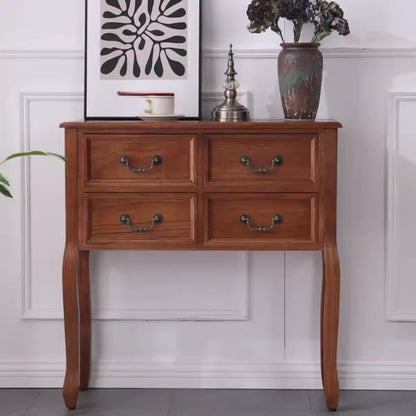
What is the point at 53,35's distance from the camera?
9.39 ft

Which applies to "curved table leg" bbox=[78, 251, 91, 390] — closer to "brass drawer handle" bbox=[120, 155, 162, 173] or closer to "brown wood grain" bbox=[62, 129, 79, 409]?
"brown wood grain" bbox=[62, 129, 79, 409]

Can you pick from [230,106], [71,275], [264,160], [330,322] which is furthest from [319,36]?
[71,275]

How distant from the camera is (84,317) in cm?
286

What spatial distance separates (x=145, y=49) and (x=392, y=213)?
0.92 meters

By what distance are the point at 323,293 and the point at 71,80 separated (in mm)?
1022

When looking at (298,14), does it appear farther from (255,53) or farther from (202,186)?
(202,186)

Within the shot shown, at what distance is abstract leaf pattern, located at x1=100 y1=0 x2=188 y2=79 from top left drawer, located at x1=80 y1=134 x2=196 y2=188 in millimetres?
357

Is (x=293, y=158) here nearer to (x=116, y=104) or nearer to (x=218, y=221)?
(x=218, y=221)

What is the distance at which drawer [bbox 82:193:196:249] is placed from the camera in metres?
2.54

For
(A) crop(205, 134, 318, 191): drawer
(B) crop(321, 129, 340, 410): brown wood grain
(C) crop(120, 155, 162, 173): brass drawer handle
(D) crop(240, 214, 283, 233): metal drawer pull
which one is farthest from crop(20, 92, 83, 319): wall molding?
(B) crop(321, 129, 340, 410): brown wood grain

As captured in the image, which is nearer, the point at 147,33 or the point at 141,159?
the point at 141,159

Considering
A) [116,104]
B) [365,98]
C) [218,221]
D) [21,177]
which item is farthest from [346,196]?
[21,177]

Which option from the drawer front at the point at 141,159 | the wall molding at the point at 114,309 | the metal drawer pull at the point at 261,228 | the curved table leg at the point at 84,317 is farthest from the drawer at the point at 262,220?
the curved table leg at the point at 84,317

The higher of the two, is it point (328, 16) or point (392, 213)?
point (328, 16)
